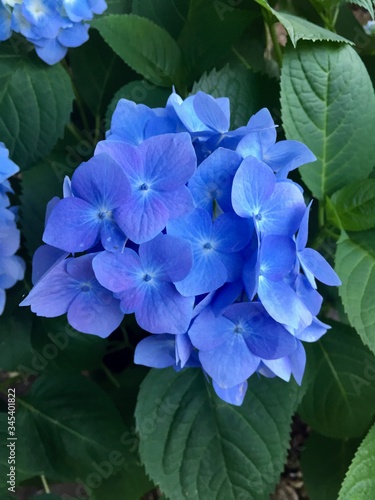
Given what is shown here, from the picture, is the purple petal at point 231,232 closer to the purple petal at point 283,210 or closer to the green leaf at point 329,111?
the purple petal at point 283,210

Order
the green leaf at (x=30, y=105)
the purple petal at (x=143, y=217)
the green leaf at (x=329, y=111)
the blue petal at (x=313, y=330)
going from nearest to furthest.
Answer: the purple petal at (x=143, y=217), the blue petal at (x=313, y=330), the green leaf at (x=329, y=111), the green leaf at (x=30, y=105)

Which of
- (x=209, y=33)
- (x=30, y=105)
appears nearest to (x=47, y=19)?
(x=30, y=105)

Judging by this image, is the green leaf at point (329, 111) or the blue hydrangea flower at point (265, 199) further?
the green leaf at point (329, 111)

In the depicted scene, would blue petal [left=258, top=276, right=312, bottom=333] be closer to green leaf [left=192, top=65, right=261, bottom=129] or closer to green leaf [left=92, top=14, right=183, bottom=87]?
green leaf [left=192, top=65, right=261, bottom=129]

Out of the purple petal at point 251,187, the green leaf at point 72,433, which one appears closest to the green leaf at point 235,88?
the purple petal at point 251,187

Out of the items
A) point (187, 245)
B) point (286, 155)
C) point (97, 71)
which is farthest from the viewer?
point (97, 71)

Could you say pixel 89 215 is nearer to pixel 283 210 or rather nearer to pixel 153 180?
pixel 153 180

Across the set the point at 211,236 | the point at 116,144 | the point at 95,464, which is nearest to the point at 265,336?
the point at 211,236
